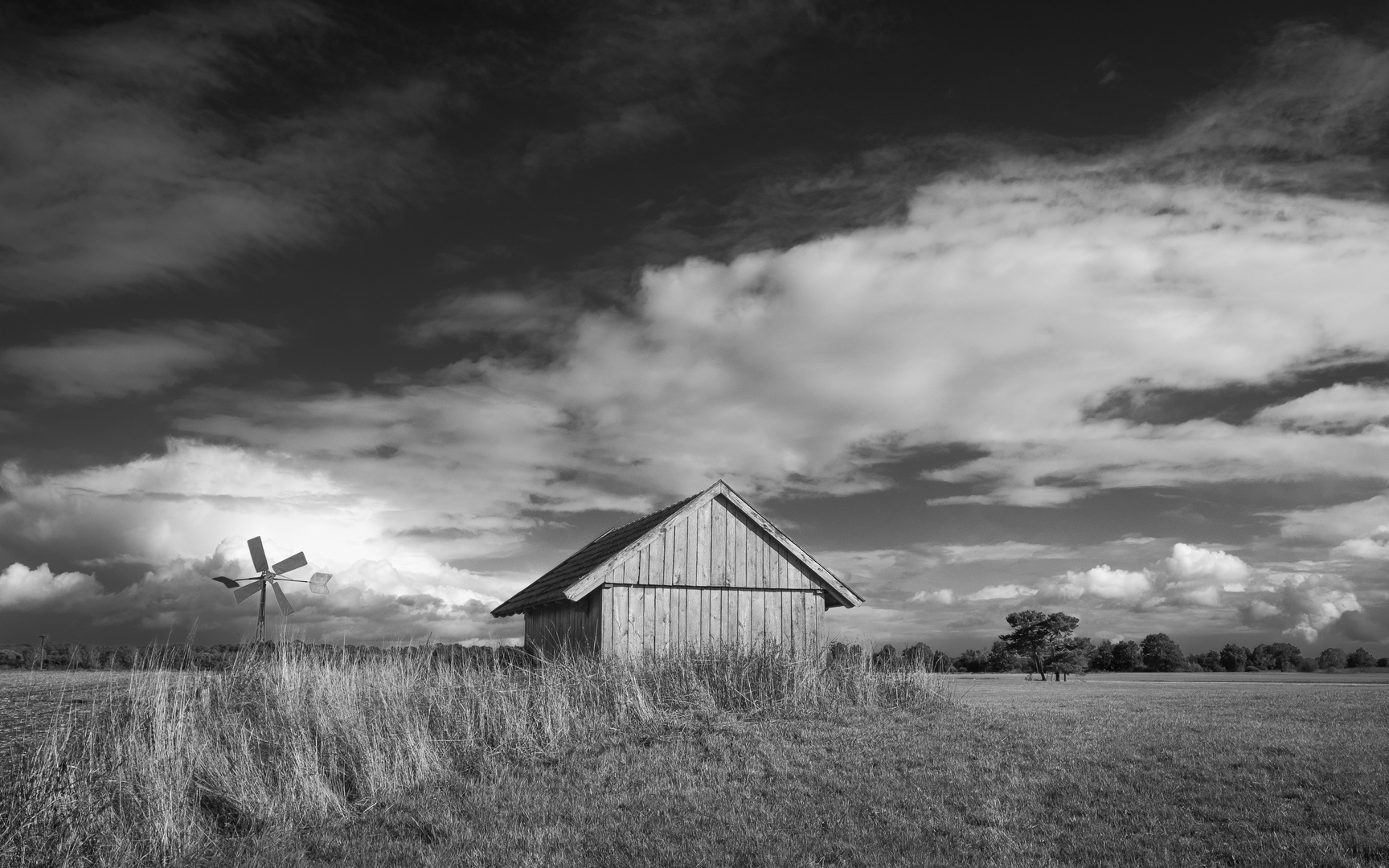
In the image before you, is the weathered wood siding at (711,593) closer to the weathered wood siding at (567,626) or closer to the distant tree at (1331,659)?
the weathered wood siding at (567,626)

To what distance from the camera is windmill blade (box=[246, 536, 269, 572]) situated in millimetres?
39156

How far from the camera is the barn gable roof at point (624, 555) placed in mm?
21062

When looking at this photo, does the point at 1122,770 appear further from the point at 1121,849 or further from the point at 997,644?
the point at 997,644

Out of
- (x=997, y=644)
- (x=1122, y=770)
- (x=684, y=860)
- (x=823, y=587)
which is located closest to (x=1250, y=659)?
(x=997, y=644)

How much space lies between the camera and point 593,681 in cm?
1748

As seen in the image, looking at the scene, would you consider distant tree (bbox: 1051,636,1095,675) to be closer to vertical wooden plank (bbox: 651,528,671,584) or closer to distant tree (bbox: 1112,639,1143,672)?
distant tree (bbox: 1112,639,1143,672)

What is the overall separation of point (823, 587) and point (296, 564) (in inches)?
1096

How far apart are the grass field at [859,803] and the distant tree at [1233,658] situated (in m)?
99.6

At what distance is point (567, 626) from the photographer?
78.3 feet

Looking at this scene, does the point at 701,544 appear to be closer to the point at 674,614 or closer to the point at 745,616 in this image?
the point at 674,614

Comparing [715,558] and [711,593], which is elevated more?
[715,558]

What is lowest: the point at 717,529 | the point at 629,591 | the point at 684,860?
the point at 684,860

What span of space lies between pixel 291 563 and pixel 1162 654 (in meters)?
99.8

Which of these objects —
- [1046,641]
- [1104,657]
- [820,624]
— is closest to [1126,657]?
[1104,657]
